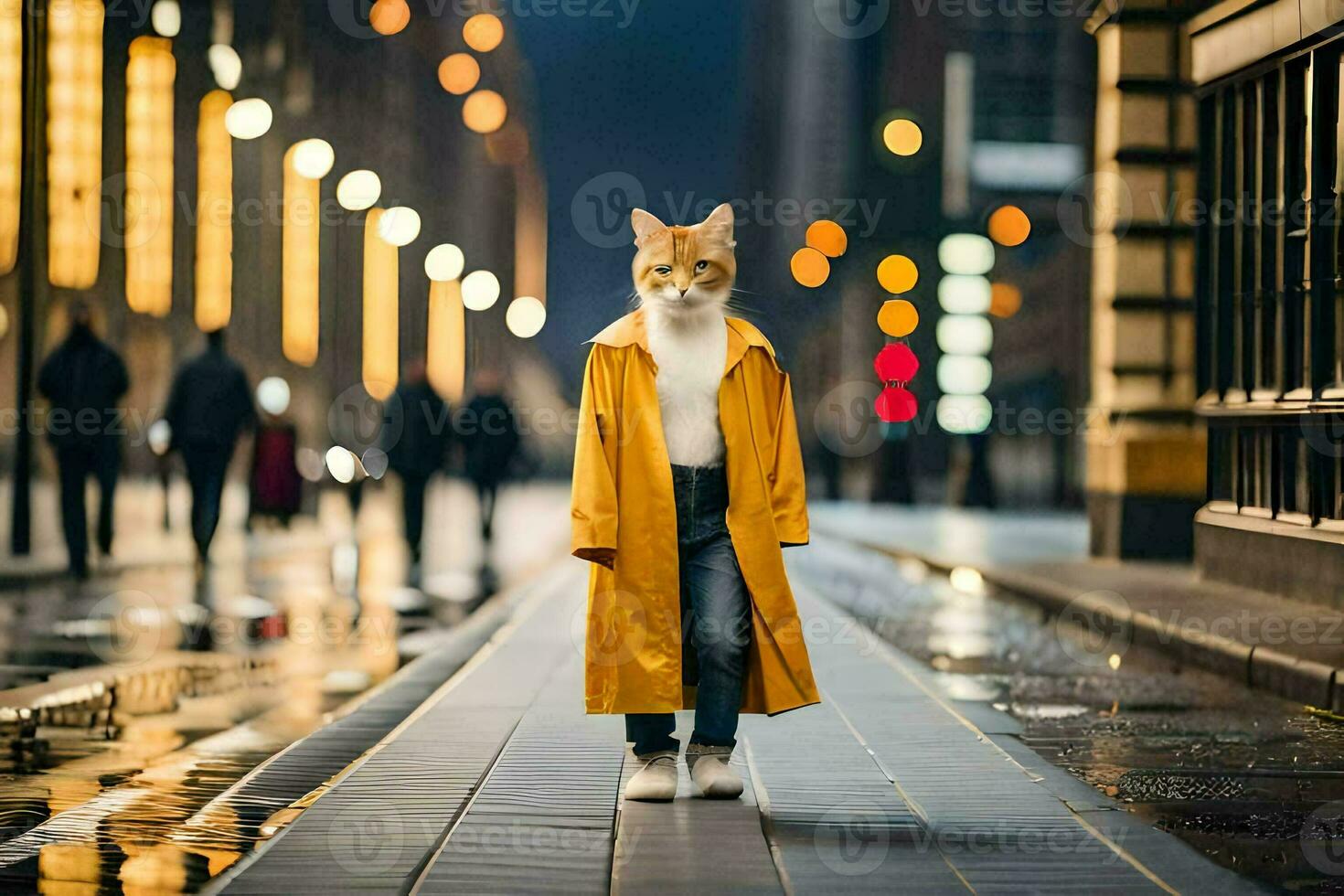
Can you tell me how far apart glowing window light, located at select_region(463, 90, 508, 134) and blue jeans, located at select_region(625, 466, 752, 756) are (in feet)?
44.4

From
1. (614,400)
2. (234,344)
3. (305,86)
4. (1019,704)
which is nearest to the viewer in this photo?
(614,400)

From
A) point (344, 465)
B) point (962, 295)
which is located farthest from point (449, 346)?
point (344, 465)

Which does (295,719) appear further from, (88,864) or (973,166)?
(973,166)

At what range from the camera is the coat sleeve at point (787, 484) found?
5.41 meters

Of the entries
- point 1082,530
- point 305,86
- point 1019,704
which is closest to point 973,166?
point 305,86

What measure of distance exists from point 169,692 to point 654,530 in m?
3.77

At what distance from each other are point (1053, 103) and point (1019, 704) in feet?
158

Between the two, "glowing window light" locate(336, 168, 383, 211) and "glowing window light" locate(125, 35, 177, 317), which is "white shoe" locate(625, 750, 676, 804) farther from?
"glowing window light" locate(125, 35, 177, 317)

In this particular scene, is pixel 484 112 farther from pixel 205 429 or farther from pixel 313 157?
pixel 205 429

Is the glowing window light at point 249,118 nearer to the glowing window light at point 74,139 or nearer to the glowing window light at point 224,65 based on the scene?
the glowing window light at point 224,65

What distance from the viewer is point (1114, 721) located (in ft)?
24.5

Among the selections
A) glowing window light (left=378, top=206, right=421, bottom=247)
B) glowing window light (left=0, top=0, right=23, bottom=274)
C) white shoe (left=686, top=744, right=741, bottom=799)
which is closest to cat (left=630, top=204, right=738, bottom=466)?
white shoe (left=686, top=744, right=741, bottom=799)

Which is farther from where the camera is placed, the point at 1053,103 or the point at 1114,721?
the point at 1053,103

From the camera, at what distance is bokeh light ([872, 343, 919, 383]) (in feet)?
105
